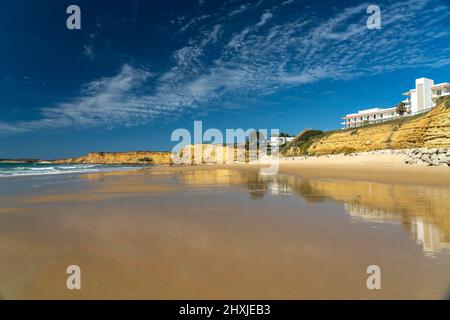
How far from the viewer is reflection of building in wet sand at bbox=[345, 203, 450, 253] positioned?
363 centimetres

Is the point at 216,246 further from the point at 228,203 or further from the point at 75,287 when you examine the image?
the point at 228,203

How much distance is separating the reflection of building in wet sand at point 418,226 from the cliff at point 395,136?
21628 mm

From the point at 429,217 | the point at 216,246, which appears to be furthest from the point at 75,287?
the point at 429,217

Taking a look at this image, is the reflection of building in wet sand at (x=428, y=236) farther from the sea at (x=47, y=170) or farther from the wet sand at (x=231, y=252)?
the sea at (x=47, y=170)

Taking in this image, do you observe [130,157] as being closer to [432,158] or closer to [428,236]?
[432,158]

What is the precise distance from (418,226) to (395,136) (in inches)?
1221

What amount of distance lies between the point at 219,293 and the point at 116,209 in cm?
517

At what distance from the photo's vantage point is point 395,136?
100 feet

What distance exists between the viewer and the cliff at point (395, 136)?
23.0 m

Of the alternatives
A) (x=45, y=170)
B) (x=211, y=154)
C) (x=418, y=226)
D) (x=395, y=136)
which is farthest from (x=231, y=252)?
(x=211, y=154)

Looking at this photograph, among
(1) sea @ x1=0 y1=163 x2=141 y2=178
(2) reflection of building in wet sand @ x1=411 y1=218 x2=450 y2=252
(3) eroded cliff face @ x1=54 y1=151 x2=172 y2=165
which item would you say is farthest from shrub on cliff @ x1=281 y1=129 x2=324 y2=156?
(3) eroded cliff face @ x1=54 y1=151 x2=172 y2=165

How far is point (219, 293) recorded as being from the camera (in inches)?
99.4

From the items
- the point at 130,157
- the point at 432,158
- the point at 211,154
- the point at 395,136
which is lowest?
the point at 432,158
